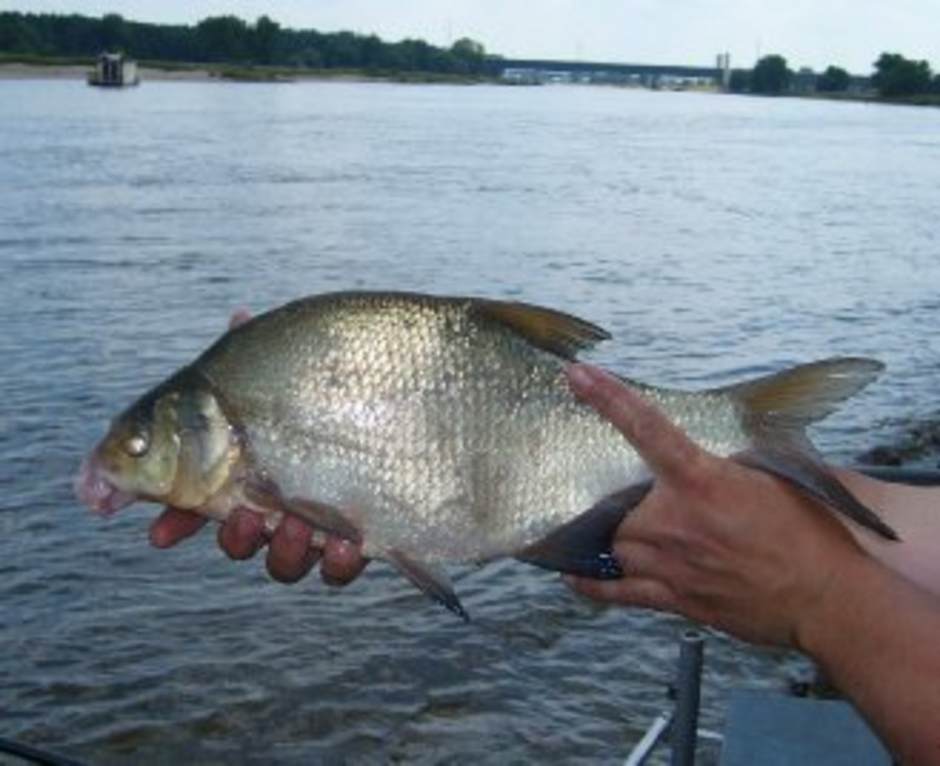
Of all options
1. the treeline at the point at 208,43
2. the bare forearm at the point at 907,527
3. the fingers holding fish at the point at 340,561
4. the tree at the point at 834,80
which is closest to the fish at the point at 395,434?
the fingers holding fish at the point at 340,561

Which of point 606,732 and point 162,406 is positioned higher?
point 162,406

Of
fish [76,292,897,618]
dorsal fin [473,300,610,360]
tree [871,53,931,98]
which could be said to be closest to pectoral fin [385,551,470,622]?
fish [76,292,897,618]

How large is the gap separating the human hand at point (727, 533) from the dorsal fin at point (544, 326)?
Result: 0.94 ft

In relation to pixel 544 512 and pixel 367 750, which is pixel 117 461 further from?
pixel 367 750

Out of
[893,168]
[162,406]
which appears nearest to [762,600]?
[162,406]

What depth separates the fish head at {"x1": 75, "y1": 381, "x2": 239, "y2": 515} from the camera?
2975 millimetres

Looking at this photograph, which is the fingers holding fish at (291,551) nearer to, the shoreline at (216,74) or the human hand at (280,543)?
the human hand at (280,543)

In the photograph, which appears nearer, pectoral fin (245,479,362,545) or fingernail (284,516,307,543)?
pectoral fin (245,479,362,545)

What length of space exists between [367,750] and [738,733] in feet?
10.0

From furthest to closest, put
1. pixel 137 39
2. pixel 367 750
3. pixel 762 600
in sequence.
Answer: pixel 137 39
pixel 367 750
pixel 762 600

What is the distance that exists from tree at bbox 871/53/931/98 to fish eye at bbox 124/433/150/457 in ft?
546

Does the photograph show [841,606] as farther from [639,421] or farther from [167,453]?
[167,453]

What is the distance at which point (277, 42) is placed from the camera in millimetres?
167375

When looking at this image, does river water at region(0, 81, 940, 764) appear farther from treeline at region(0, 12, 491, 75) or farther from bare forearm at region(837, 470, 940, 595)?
treeline at region(0, 12, 491, 75)
